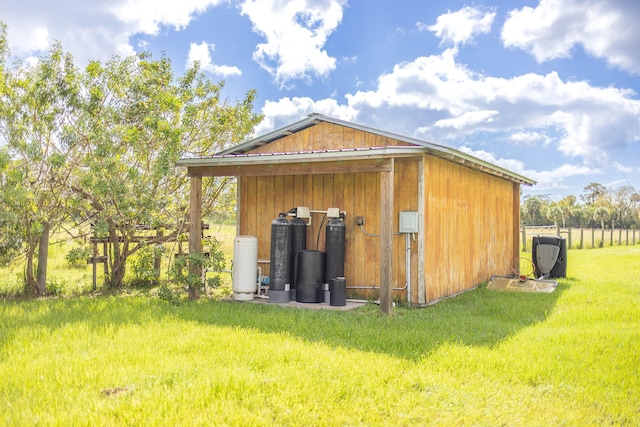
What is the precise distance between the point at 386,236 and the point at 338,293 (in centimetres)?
137

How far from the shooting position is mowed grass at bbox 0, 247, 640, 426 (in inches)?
157

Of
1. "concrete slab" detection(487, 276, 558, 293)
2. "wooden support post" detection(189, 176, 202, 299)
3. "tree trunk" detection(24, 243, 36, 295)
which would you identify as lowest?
"concrete slab" detection(487, 276, 558, 293)

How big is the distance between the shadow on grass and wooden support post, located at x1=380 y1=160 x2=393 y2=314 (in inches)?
11.2

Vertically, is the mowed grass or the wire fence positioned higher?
the wire fence

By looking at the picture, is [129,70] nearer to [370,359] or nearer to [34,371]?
[34,371]

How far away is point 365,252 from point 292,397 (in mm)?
5140

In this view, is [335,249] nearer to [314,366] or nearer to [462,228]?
[462,228]

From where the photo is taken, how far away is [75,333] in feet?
20.8

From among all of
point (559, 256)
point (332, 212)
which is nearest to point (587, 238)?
point (559, 256)

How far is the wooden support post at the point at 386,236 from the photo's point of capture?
757 cm

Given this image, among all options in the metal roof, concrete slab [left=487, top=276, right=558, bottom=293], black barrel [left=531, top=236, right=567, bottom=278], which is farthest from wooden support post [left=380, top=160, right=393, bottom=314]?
black barrel [left=531, top=236, right=567, bottom=278]

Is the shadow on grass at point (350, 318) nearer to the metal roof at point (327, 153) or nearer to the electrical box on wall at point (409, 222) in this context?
the electrical box on wall at point (409, 222)

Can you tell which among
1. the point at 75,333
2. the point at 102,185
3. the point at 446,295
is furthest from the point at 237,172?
the point at 446,295

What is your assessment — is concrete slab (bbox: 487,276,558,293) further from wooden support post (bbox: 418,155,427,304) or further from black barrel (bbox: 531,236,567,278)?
wooden support post (bbox: 418,155,427,304)
